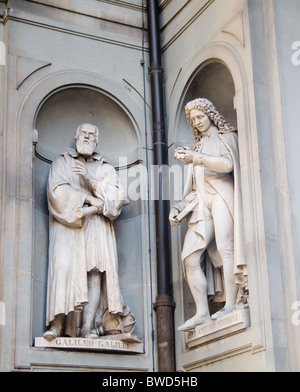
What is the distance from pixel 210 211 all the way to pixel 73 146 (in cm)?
204

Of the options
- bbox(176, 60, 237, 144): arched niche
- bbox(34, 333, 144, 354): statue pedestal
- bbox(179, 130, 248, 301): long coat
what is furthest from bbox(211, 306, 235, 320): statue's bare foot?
bbox(176, 60, 237, 144): arched niche

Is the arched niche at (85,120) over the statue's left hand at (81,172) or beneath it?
over

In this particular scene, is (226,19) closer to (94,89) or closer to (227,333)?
(94,89)

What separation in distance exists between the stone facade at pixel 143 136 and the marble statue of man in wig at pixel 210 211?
256mm

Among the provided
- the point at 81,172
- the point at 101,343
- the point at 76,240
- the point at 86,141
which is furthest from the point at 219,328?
the point at 86,141

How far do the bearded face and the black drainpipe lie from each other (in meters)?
0.76

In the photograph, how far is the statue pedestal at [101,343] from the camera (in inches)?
408

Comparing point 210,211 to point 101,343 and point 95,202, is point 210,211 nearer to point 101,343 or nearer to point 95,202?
point 95,202

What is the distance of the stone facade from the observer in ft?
31.9

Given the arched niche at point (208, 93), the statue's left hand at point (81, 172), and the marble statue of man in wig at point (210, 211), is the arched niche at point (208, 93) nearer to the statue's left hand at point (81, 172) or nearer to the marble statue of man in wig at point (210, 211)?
the marble statue of man in wig at point (210, 211)

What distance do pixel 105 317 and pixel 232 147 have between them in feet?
7.51

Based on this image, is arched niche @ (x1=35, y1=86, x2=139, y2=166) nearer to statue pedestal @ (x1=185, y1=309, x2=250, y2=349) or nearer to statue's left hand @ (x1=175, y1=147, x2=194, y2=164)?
statue's left hand @ (x1=175, y1=147, x2=194, y2=164)

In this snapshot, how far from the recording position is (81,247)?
1085cm

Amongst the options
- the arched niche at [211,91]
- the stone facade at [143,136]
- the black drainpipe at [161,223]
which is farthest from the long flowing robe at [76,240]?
the arched niche at [211,91]
